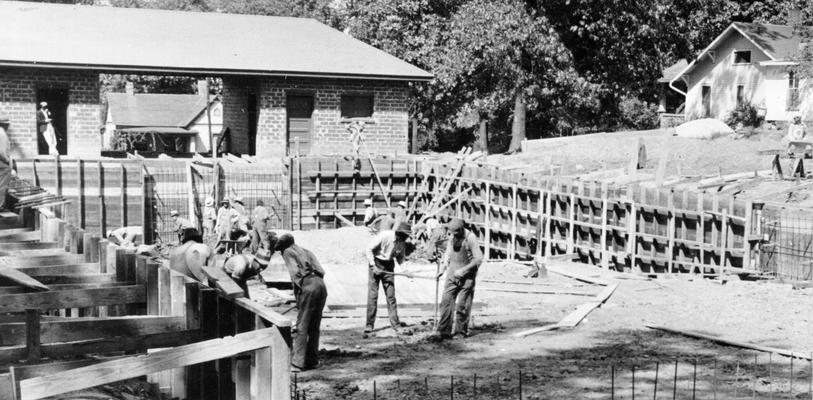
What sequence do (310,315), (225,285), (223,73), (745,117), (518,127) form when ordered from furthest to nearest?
(745,117)
(518,127)
(223,73)
(310,315)
(225,285)

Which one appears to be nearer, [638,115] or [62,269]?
[62,269]

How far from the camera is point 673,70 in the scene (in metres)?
61.2

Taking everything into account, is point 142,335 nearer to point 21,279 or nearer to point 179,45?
point 21,279

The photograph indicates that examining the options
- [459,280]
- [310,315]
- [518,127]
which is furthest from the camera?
[518,127]

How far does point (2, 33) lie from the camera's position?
105 ft

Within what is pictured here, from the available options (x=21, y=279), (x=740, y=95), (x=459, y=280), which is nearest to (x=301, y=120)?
(x=459, y=280)

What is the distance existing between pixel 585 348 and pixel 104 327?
845 centimetres

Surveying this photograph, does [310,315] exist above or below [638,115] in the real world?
below

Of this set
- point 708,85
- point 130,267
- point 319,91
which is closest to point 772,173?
point 319,91

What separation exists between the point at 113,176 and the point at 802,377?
68.6 ft

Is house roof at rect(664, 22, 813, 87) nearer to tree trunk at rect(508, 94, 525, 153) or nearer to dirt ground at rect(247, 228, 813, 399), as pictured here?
tree trunk at rect(508, 94, 525, 153)

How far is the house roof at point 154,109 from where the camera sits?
202 ft

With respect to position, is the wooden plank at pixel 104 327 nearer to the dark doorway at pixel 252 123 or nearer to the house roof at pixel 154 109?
the dark doorway at pixel 252 123

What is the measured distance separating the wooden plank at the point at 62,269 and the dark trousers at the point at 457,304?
6.22 metres
